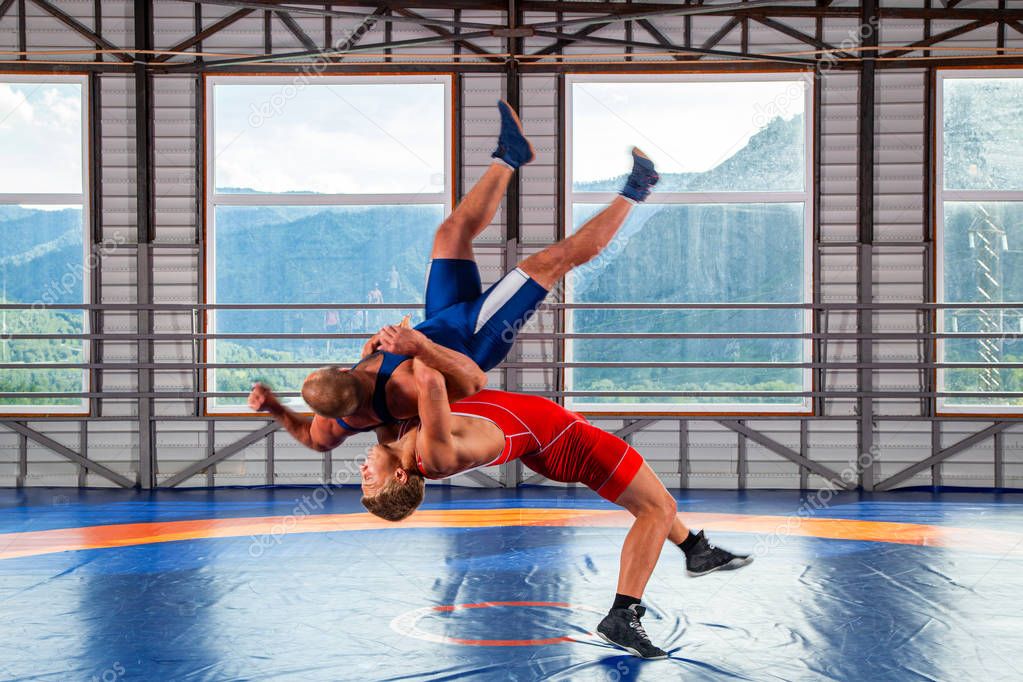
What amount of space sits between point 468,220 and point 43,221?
7.11 metres

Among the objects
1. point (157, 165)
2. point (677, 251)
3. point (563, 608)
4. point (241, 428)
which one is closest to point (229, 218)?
point (157, 165)

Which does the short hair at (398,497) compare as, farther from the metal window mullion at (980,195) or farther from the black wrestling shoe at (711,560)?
the metal window mullion at (980,195)

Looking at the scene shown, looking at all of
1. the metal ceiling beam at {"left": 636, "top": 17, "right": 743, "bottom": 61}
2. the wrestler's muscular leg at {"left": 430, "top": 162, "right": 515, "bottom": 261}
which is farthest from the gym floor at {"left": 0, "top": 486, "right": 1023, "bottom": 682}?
the metal ceiling beam at {"left": 636, "top": 17, "right": 743, "bottom": 61}

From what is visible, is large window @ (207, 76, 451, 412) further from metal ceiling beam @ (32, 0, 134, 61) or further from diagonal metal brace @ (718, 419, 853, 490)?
diagonal metal brace @ (718, 419, 853, 490)

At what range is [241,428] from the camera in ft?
32.8

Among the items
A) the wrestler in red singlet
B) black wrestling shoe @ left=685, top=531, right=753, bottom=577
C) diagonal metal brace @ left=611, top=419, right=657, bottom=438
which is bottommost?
black wrestling shoe @ left=685, top=531, right=753, bottom=577

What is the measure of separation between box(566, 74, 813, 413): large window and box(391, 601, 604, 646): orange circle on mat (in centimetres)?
498

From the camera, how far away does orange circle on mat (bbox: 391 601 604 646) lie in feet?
14.5

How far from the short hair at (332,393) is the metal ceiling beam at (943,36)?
26.2 ft

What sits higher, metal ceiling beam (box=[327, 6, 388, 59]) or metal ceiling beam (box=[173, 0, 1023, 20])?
metal ceiling beam (box=[173, 0, 1023, 20])

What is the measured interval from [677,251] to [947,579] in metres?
5.10

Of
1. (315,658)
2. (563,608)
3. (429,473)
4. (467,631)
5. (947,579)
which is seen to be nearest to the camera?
(429,473)

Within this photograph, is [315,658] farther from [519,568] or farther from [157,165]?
[157,165]

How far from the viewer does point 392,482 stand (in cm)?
388
